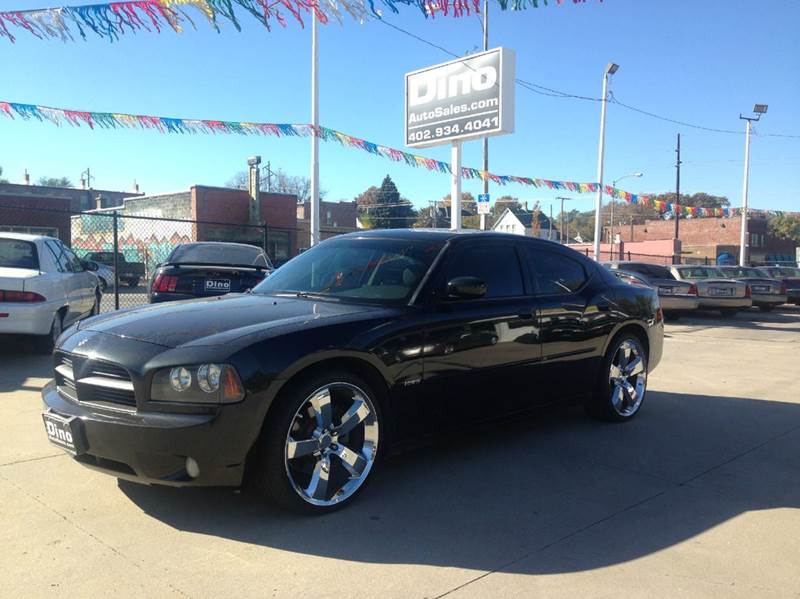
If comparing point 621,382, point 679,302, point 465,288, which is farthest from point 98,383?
point 679,302

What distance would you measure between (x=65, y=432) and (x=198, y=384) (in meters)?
0.85

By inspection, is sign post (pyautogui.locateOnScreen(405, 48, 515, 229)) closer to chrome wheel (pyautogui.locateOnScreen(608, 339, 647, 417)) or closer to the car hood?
chrome wheel (pyautogui.locateOnScreen(608, 339, 647, 417))

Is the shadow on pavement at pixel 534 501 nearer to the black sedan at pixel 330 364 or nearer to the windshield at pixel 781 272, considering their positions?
the black sedan at pixel 330 364

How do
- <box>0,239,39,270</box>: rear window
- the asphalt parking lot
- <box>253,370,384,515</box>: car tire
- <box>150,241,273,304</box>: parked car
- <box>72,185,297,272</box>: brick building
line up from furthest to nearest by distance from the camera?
<box>72,185,297,272</box>: brick building → <box>150,241,273,304</box>: parked car → <box>0,239,39,270</box>: rear window → <box>253,370,384,515</box>: car tire → the asphalt parking lot

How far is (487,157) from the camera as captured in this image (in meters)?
23.9

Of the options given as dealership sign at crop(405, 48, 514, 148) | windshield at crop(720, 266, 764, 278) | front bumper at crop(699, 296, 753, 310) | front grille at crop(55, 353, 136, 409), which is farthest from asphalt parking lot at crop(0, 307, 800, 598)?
windshield at crop(720, 266, 764, 278)

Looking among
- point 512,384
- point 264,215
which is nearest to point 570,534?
point 512,384

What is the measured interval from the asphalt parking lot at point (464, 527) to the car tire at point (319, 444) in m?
0.15

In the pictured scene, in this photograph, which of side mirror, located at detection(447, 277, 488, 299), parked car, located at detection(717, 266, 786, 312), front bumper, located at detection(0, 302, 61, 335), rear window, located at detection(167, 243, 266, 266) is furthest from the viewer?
parked car, located at detection(717, 266, 786, 312)

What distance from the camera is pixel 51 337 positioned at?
26.6 feet

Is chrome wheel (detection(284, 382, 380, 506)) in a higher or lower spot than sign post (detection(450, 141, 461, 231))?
lower

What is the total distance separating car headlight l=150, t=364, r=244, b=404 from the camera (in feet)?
10.7

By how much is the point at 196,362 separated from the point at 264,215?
1247 inches

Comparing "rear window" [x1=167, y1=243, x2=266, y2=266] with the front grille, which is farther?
"rear window" [x1=167, y1=243, x2=266, y2=266]
